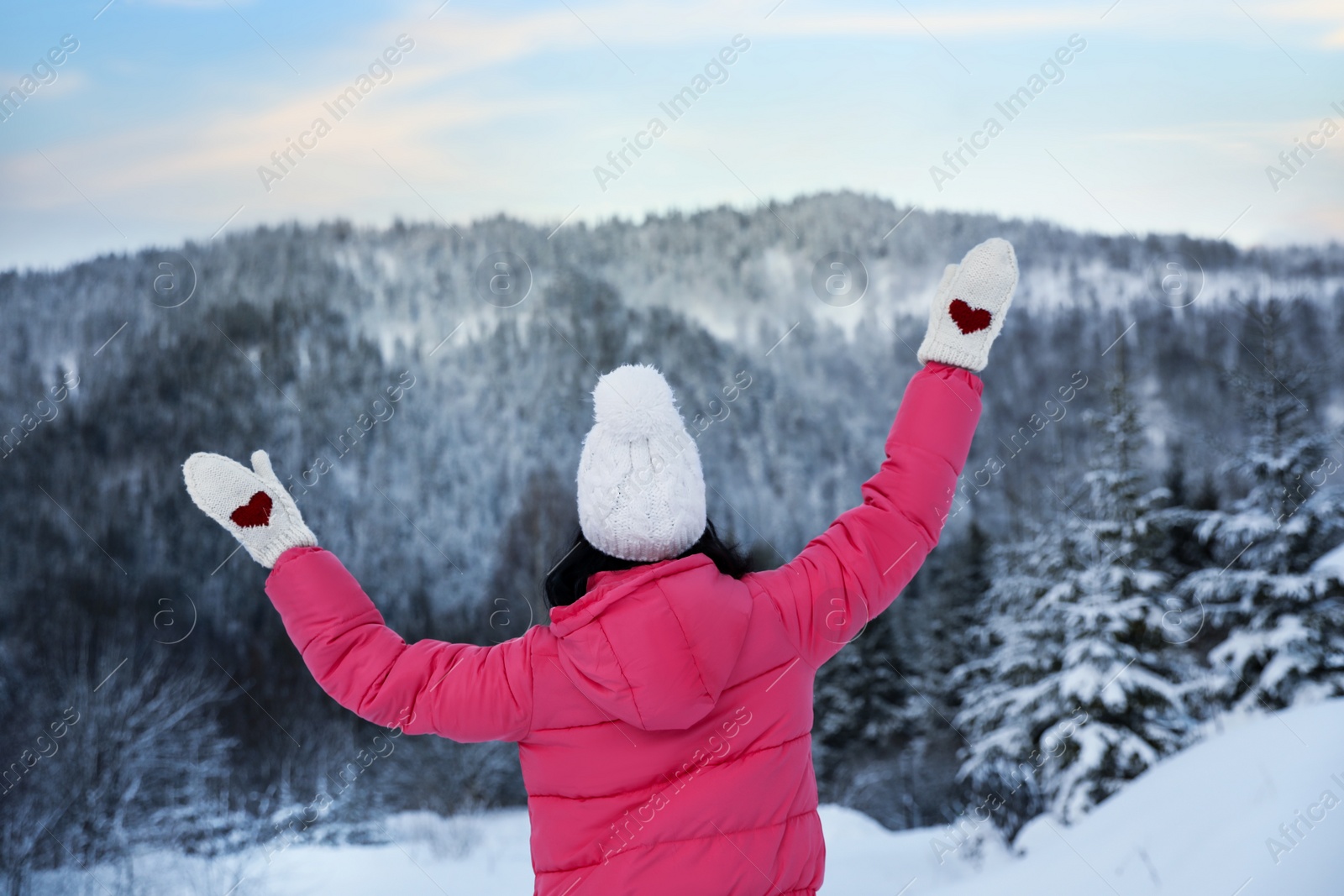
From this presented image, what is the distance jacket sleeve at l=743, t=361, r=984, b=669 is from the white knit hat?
0.11m

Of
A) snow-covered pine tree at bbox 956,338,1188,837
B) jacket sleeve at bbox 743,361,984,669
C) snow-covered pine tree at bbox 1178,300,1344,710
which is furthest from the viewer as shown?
snow-covered pine tree at bbox 956,338,1188,837

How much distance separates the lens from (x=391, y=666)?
3.34 feet

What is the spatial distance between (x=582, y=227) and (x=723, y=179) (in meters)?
2.42

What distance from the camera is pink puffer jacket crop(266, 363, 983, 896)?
3.03ft

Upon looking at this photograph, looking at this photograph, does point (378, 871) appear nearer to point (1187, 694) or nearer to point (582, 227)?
point (1187, 694)

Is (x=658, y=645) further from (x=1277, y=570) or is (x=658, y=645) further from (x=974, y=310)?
(x=1277, y=570)

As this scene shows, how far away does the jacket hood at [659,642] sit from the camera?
91cm

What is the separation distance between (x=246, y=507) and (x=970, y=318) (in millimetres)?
830

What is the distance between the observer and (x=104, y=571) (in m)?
11.7

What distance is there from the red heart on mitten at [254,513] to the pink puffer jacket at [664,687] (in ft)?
0.17

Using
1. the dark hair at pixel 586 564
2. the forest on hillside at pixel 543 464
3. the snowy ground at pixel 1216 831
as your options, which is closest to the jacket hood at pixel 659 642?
the dark hair at pixel 586 564

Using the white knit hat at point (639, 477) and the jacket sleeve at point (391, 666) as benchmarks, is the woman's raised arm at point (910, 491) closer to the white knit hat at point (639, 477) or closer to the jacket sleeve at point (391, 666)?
the white knit hat at point (639, 477)

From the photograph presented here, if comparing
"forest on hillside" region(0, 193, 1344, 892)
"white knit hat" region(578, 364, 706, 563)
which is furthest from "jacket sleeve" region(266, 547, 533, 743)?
"forest on hillside" region(0, 193, 1344, 892)

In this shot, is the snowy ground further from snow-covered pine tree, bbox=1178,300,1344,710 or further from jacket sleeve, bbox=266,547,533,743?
snow-covered pine tree, bbox=1178,300,1344,710
